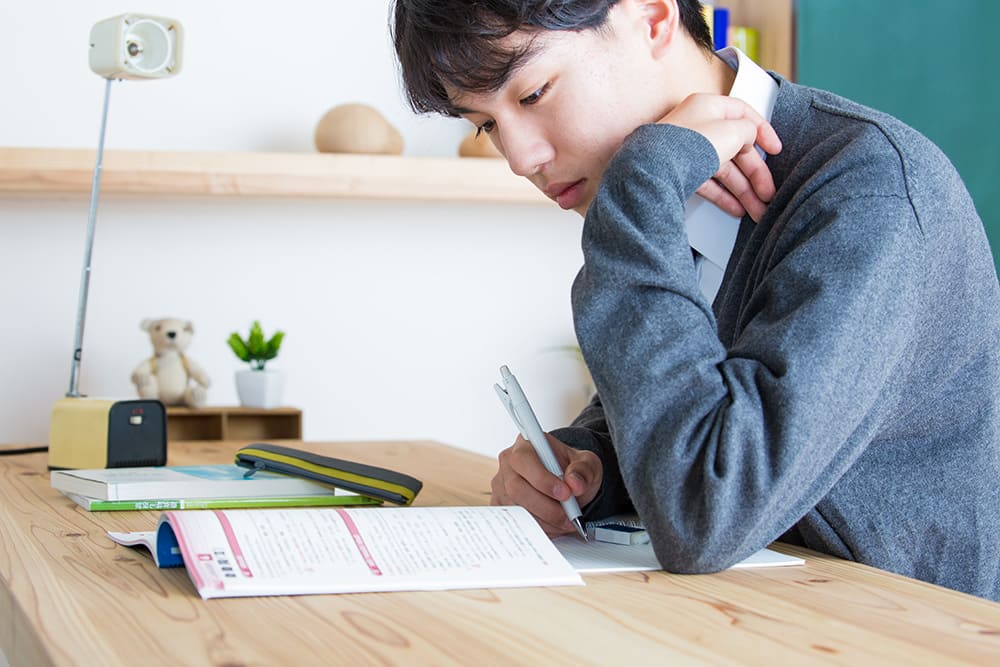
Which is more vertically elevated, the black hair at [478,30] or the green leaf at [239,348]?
the black hair at [478,30]

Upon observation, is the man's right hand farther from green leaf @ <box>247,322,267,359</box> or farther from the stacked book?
green leaf @ <box>247,322,267,359</box>

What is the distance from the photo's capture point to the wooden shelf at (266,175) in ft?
7.45

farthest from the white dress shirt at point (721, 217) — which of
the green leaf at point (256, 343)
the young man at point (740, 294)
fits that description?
the green leaf at point (256, 343)

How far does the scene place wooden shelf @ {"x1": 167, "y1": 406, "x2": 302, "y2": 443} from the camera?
236cm

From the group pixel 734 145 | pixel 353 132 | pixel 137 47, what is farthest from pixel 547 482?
pixel 353 132

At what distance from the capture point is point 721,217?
113cm

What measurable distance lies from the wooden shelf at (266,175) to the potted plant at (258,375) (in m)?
0.29

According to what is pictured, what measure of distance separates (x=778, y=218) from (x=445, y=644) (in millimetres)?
531

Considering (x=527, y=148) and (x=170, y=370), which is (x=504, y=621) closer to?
(x=527, y=148)

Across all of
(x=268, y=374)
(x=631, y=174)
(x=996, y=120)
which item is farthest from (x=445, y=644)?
(x=996, y=120)

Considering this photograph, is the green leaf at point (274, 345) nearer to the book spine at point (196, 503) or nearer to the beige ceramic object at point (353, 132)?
the beige ceramic object at point (353, 132)

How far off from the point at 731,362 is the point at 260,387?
1653 mm

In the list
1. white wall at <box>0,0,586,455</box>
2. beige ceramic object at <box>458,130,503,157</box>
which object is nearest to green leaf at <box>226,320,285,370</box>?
white wall at <box>0,0,586,455</box>

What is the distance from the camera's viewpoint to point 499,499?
115 centimetres
